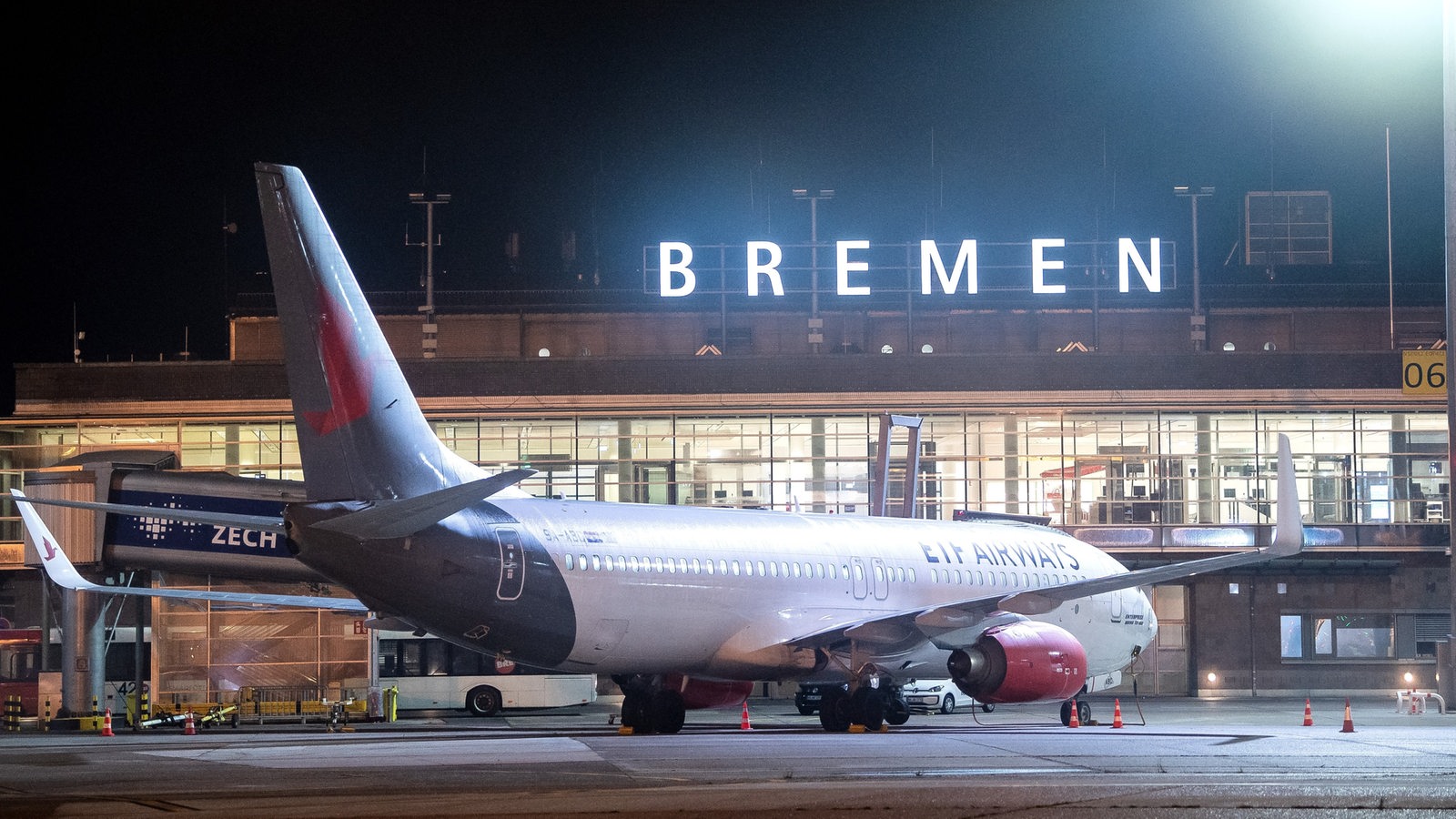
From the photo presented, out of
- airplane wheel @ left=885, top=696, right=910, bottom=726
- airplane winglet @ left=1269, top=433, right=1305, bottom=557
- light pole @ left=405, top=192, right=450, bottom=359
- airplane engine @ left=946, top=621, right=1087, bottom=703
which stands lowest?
airplane wheel @ left=885, top=696, right=910, bottom=726

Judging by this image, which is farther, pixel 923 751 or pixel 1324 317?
pixel 1324 317

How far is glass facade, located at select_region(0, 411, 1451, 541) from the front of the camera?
4556 centimetres

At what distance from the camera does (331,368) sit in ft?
60.7

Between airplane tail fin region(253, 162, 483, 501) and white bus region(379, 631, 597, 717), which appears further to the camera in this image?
white bus region(379, 631, 597, 717)

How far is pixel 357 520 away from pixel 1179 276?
53.7 m

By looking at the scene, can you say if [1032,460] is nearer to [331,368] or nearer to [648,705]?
[648,705]

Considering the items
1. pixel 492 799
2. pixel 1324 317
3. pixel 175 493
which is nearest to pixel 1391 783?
pixel 492 799

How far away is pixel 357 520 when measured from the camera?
1855 cm

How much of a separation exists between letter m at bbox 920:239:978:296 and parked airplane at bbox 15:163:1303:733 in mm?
22146

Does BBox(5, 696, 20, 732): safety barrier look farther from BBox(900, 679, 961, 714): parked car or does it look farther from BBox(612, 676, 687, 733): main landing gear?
BBox(900, 679, 961, 714): parked car

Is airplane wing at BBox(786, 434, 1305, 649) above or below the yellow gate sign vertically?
below

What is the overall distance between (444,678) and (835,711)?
52.5 feet

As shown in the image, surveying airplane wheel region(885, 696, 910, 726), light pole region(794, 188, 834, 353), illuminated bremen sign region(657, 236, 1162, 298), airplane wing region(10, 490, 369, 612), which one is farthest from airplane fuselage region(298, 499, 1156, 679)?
light pole region(794, 188, 834, 353)

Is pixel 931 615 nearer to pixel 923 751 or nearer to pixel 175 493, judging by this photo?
pixel 923 751
